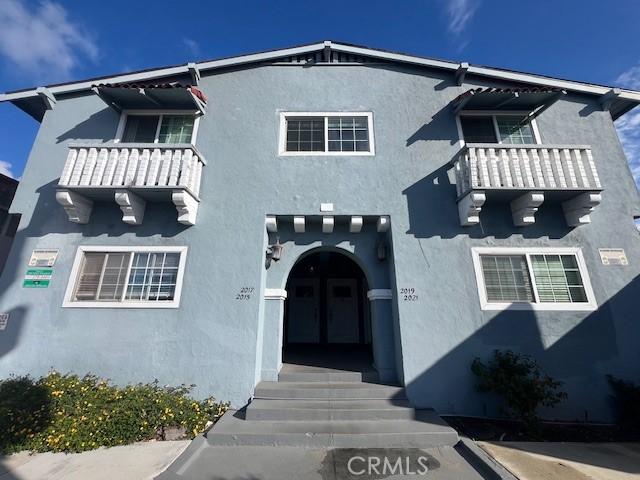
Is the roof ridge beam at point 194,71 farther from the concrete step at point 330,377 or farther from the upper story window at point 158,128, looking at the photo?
the concrete step at point 330,377

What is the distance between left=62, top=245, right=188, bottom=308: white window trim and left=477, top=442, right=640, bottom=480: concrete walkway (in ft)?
21.3

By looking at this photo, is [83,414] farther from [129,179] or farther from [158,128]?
[158,128]

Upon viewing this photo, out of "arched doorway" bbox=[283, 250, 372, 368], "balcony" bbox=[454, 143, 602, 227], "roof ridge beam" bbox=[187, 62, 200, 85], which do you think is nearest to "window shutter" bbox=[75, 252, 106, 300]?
"roof ridge beam" bbox=[187, 62, 200, 85]

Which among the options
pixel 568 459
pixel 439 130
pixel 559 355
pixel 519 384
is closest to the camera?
pixel 568 459

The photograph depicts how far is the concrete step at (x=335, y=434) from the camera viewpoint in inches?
174

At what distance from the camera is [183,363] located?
5672 mm

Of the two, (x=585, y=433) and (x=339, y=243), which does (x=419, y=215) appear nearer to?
(x=339, y=243)

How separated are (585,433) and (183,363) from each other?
25.6 feet

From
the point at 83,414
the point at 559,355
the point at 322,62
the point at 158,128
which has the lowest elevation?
the point at 83,414

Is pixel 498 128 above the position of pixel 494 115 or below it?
below

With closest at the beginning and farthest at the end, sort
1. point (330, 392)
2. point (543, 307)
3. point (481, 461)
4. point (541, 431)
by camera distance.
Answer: point (481, 461) → point (541, 431) → point (330, 392) → point (543, 307)

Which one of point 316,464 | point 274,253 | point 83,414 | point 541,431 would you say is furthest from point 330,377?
point 83,414

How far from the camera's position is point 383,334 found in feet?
20.1
